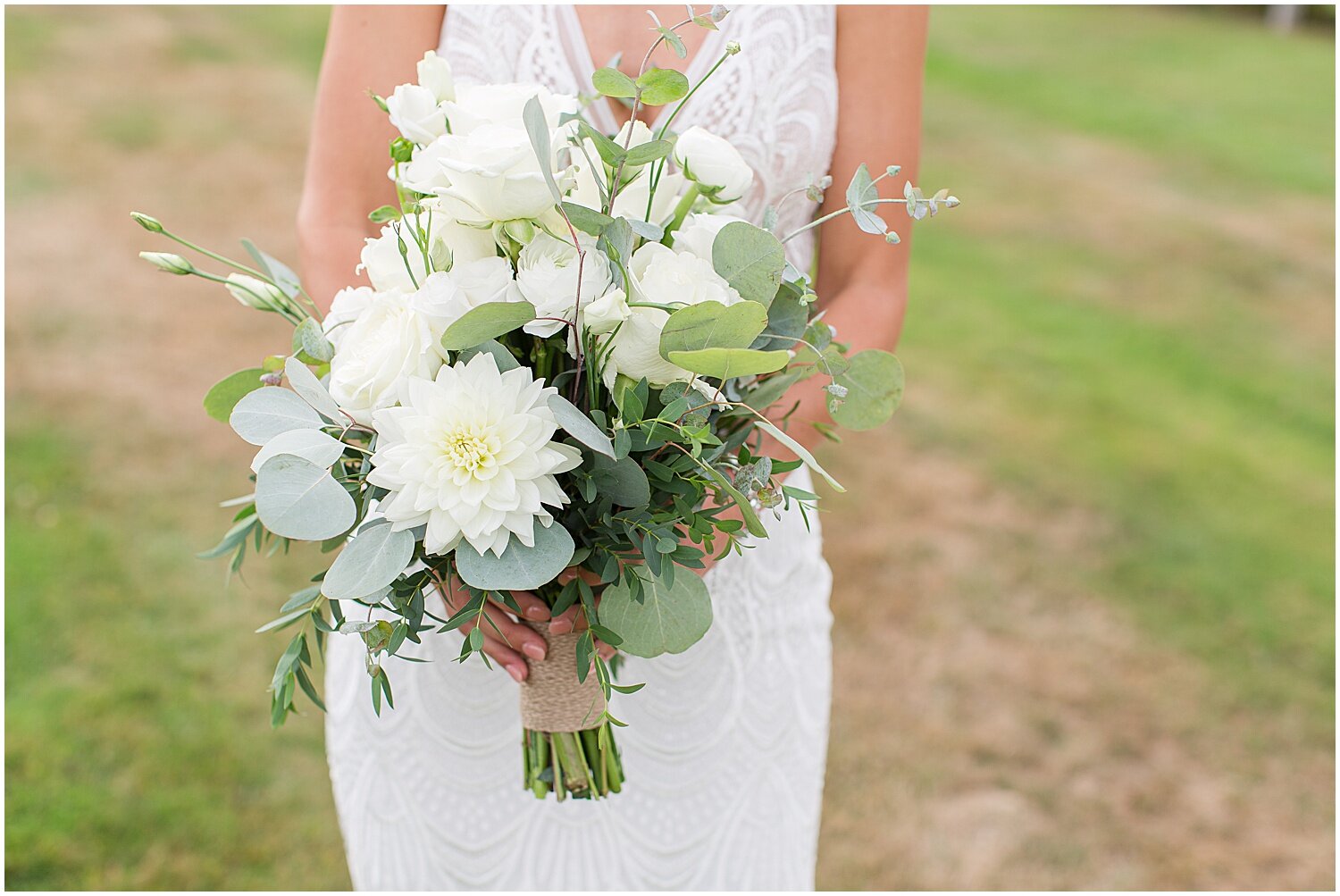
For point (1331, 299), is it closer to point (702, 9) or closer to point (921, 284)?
point (921, 284)

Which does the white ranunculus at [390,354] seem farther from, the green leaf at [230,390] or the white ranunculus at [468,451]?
the green leaf at [230,390]

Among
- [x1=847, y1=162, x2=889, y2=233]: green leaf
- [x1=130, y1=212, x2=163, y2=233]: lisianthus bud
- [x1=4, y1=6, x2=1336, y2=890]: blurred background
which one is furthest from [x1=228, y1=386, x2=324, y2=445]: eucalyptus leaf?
[x1=4, y1=6, x2=1336, y2=890]: blurred background

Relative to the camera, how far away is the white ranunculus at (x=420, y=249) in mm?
1174

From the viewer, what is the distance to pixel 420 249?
3.94 feet

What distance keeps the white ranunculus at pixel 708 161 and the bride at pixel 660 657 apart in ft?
1.80

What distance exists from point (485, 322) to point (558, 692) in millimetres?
610

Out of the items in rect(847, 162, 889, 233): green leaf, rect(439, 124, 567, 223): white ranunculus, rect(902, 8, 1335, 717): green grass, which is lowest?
rect(902, 8, 1335, 717): green grass

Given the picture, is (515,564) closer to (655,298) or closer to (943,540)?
(655,298)

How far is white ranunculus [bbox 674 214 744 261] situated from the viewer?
1.22m

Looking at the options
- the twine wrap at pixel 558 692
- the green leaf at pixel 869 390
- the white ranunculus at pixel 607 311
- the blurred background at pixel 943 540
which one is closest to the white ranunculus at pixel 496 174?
the white ranunculus at pixel 607 311

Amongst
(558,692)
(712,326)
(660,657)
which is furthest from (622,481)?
(660,657)

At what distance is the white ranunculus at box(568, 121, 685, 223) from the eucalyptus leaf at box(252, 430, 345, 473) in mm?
348

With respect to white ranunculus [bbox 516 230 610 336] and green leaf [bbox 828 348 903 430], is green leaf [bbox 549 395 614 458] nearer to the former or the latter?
white ranunculus [bbox 516 230 610 336]

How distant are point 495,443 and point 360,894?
128 cm
